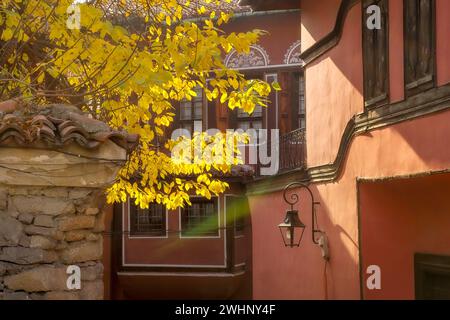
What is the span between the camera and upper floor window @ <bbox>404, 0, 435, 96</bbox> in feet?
22.2

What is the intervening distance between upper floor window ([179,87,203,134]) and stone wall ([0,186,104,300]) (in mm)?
14606

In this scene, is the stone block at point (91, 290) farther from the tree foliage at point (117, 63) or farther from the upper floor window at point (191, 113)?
the upper floor window at point (191, 113)

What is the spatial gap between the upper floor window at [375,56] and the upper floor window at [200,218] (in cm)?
1279

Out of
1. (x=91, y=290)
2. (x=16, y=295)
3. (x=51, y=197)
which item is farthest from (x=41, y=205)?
(x=91, y=290)

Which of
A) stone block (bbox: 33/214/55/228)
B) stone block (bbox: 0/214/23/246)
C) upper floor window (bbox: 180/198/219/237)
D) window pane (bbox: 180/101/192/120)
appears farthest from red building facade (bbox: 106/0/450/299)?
window pane (bbox: 180/101/192/120)

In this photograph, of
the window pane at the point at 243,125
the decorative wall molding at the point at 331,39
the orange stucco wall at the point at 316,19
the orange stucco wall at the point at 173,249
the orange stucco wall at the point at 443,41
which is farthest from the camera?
the orange stucco wall at the point at 173,249

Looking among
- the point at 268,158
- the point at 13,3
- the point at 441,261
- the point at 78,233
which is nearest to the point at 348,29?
the point at 441,261

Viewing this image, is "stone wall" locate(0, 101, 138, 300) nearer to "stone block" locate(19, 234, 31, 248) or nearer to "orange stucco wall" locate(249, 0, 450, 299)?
"stone block" locate(19, 234, 31, 248)

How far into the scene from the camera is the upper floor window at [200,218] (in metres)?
20.9

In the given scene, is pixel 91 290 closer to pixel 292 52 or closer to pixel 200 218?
pixel 292 52

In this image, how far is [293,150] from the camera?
499 inches

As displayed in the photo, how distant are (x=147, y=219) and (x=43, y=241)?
15.2 meters

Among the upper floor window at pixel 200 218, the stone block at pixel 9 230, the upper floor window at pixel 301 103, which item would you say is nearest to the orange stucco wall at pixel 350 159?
the stone block at pixel 9 230

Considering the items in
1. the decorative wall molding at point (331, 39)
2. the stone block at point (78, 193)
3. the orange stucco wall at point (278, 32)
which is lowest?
the stone block at point (78, 193)
